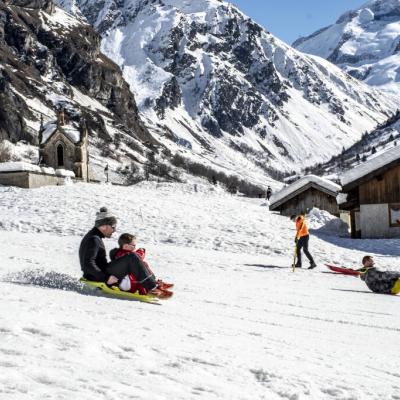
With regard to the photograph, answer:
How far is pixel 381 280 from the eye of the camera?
522 inches

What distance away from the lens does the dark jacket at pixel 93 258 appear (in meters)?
9.14

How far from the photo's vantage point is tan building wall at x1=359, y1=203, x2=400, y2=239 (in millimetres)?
32656

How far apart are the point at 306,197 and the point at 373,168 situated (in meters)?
10.4

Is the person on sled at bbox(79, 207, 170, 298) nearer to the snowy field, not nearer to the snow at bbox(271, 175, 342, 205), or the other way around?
the snowy field

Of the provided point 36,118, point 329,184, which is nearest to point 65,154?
point 329,184

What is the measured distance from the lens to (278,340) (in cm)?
683

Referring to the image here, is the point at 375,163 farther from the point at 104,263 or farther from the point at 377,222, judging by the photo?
the point at 104,263

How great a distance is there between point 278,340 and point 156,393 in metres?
2.80

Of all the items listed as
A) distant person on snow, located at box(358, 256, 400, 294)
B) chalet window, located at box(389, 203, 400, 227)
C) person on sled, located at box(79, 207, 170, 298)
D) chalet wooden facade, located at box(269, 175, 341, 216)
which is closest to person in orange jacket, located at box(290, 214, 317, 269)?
distant person on snow, located at box(358, 256, 400, 294)

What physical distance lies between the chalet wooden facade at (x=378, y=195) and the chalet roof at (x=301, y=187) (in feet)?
23.2

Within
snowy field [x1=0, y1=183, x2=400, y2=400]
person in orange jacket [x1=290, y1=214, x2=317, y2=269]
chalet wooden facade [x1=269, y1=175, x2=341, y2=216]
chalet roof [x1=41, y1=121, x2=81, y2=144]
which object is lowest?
snowy field [x1=0, y1=183, x2=400, y2=400]

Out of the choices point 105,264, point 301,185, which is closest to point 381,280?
point 105,264

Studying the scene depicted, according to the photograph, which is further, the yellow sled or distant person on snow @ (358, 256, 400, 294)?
distant person on snow @ (358, 256, 400, 294)

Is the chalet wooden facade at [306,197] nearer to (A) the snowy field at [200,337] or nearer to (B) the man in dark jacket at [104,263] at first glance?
(A) the snowy field at [200,337]
